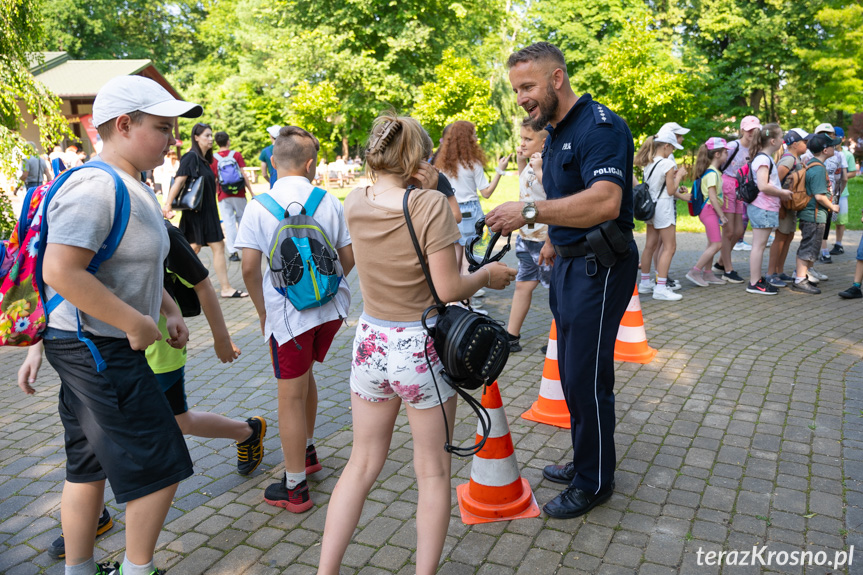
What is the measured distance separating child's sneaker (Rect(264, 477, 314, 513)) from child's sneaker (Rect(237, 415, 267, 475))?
0.39m

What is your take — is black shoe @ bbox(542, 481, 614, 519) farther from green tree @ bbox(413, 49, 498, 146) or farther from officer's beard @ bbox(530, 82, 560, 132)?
green tree @ bbox(413, 49, 498, 146)

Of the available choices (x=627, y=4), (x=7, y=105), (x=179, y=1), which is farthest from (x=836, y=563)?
(x=179, y=1)

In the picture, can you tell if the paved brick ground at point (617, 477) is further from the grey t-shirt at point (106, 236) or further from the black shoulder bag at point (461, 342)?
the grey t-shirt at point (106, 236)

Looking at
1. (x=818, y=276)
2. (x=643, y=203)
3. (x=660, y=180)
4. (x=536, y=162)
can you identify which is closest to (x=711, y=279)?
(x=818, y=276)

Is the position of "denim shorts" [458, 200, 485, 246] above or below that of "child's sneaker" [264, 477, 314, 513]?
above

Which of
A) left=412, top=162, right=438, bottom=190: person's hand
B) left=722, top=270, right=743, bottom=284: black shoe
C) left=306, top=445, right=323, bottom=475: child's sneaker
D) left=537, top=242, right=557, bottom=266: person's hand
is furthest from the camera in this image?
left=722, top=270, right=743, bottom=284: black shoe

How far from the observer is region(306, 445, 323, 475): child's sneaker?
3.92 metres

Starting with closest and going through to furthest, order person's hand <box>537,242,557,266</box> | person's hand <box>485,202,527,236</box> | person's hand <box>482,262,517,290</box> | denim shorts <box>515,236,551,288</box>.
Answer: person's hand <box>482,262,517,290</box>
person's hand <box>485,202,527,236</box>
person's hand <box>537,242,557,266</box>
denim shorts <box>515,236,551,288</box>

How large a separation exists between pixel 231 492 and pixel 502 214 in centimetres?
228

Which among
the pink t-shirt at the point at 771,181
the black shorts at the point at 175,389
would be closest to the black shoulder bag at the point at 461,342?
the black shorts at the point at 175,389

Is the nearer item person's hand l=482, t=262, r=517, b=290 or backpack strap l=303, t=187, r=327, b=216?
person's hand l=482, t=262, r=517, b=290

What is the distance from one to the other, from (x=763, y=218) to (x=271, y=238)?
23.9 ft

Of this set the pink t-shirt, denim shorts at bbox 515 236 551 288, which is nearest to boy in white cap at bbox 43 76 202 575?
denim shorts at bbox 515 236 551 288

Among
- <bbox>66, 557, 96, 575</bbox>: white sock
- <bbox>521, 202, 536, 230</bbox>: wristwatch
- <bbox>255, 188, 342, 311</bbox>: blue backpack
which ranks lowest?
<bbox>66, 557, 96, 575</bbox>: white sock
